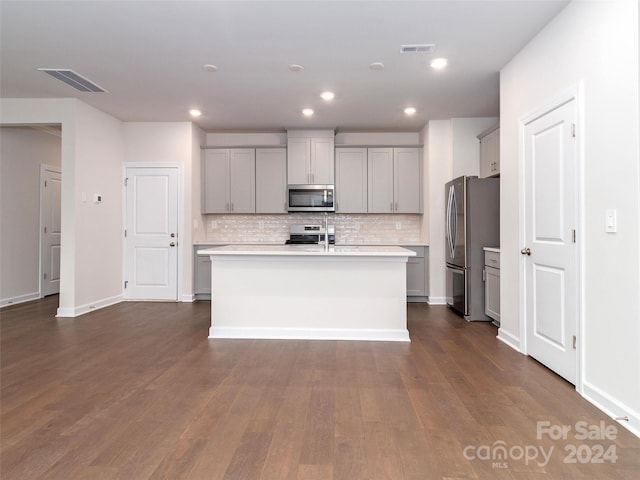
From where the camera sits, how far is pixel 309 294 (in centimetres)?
395

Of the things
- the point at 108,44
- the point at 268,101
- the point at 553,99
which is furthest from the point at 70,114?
the point at 553,99

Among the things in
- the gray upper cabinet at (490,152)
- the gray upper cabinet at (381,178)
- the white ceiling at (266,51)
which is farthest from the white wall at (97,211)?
the gray upper cabinet at (490,152)

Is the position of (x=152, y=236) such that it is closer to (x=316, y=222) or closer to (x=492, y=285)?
(x=316, y=222)

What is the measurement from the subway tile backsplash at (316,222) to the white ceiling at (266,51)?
5.96ft

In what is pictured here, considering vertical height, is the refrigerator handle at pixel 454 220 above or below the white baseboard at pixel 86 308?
above

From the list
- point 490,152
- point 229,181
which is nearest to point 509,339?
point 490,152

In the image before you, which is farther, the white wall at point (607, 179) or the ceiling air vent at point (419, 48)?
the ceiling air vent at point (419, 48)

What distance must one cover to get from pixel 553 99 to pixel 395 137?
3709 mm

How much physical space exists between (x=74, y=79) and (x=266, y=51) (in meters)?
2.29

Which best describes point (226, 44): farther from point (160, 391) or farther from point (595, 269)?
point (595, 269)

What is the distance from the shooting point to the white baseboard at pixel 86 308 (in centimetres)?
492

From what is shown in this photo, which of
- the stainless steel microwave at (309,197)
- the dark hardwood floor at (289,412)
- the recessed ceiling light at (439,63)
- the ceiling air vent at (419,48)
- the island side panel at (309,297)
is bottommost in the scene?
the dark hardwood floor at (289,412)

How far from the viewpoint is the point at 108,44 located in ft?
11.4

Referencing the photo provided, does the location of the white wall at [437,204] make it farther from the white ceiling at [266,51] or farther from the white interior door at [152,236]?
the white interior door at [152,236]
